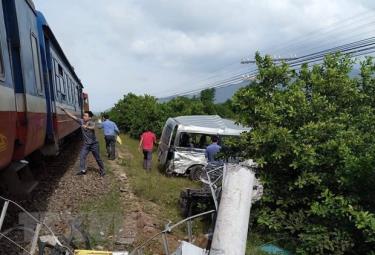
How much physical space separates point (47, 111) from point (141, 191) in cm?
323

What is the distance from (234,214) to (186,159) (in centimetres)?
1206

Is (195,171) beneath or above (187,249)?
beneath

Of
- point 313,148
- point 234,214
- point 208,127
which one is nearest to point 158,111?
point 208,127

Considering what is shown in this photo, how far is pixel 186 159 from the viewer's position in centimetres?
1625

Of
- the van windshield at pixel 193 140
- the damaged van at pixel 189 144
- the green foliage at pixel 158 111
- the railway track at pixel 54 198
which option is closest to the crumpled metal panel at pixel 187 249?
the railway track at pixel 54 198

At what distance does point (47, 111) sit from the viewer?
891 centimetres

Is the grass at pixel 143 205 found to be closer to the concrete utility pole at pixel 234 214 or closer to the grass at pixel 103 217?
the grass at pixel 103 217

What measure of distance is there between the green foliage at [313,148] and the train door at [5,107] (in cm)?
446

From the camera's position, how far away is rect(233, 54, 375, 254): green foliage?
7363 millimetres

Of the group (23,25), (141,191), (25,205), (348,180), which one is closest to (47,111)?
→ (25,205)

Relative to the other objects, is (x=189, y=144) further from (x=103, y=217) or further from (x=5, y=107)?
(x=5, y=107)

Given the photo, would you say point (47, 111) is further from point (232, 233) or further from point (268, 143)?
point (232, 233)

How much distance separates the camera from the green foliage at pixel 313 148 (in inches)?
290

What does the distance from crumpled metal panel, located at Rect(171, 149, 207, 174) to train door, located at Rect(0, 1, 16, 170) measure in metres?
10.8
